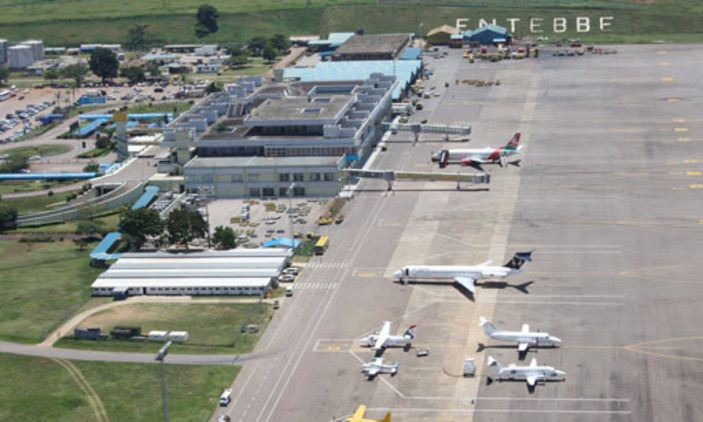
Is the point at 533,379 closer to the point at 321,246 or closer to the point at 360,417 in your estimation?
the point at 360,417

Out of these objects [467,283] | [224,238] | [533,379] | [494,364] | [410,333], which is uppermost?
[224,238]

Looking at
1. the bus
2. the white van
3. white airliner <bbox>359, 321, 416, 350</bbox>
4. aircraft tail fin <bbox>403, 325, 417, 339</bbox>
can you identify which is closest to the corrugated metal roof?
the bus

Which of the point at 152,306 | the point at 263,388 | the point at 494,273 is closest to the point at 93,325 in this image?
the point at 152,306

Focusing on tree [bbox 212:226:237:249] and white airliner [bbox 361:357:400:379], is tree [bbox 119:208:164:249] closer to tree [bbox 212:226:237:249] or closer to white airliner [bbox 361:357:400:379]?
tree [bbox 212:226:237:249]

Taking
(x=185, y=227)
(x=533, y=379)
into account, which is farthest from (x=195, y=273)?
(x=533, y=379)

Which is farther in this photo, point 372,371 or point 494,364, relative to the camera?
point 372,371

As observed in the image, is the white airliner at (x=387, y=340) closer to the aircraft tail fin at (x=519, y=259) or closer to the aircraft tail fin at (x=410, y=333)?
the aircraft tail fin at (x=410, y=333)

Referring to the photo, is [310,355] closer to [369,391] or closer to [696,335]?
[369,391]
